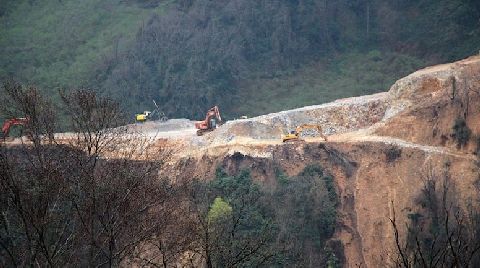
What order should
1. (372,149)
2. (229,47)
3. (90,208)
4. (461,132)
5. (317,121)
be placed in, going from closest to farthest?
(90,208)
(461,132)
(372,149)
(317,121)
(229,47)

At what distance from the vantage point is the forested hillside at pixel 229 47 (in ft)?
216

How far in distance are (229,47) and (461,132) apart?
3577 centimetres

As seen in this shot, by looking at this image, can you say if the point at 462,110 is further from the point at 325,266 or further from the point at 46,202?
the point at 46,202

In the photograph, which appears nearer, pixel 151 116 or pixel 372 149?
pixel 372 149

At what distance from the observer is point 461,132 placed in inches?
1517

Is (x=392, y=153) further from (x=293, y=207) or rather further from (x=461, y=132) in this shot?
(x=293, y=207)

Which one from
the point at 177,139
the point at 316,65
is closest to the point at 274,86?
the point at 316,65

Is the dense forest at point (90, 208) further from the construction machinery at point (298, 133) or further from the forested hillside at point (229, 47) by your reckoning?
the forested hillside at point (229, 47)

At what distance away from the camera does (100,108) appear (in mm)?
20016

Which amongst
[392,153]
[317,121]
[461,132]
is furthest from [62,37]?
[461,132]

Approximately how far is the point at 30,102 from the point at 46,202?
5.73m

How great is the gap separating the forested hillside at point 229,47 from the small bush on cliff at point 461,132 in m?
25.2

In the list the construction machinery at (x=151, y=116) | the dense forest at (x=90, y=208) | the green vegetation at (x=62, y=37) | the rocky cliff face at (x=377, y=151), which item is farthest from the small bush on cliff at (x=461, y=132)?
the green vegetation at (x=62, y=37)

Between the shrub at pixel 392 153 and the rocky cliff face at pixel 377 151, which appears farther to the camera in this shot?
Result: the shrub at pixel 392 153
